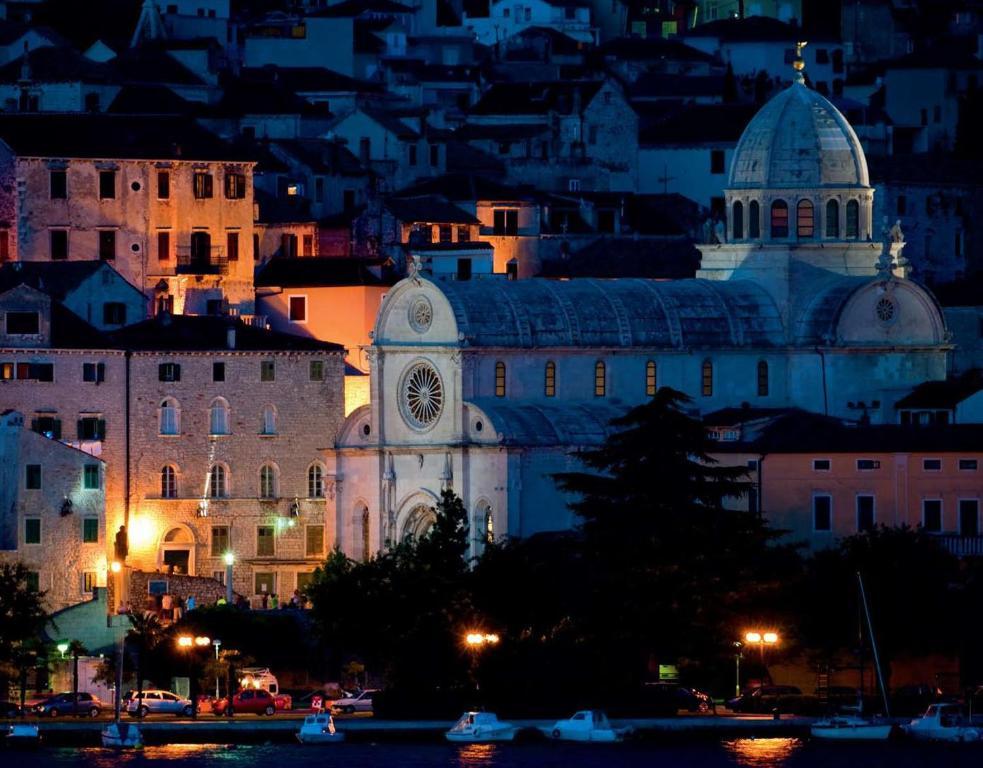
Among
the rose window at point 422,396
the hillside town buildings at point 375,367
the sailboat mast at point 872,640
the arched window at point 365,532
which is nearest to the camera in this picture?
the sailboat mast at point 872,640

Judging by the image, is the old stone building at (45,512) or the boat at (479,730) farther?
the old stone building at (45,512)

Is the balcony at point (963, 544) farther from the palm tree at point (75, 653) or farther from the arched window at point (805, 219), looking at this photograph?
the palm tree at point (75, 653)

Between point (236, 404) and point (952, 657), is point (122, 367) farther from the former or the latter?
point (952, 657)

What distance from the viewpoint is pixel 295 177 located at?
623 ft

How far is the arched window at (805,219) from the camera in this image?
170250mm

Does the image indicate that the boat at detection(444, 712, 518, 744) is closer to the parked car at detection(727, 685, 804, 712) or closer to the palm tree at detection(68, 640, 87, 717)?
the parked car at detection(727, 685, 804, 712)

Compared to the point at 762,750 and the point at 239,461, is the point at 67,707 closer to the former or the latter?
the point at 762,750

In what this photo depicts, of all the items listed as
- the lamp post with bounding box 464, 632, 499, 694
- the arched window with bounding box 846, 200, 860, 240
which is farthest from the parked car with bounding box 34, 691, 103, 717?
the arched window with bounding box 846, 200, 860, 240

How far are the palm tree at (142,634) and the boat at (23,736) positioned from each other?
11537mm

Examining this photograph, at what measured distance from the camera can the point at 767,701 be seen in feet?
471

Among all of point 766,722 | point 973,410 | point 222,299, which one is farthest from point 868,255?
point 766,722

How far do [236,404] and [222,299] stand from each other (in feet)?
30.5

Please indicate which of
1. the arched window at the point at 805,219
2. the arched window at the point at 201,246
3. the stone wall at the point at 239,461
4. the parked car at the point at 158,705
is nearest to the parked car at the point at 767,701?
the parked car at the point at 158,705

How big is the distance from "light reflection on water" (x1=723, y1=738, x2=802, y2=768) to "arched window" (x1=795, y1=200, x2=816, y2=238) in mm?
34410
